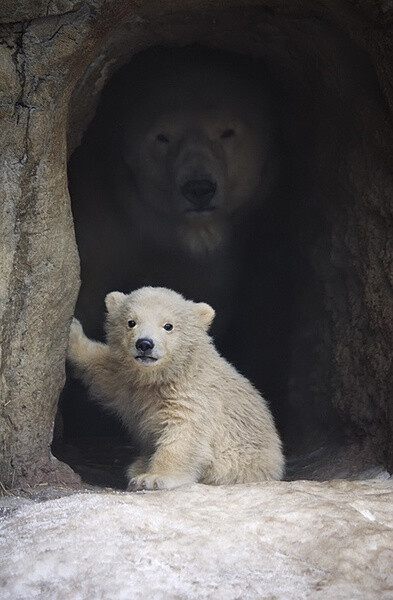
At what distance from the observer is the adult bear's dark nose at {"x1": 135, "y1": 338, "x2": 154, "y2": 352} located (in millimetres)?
3316

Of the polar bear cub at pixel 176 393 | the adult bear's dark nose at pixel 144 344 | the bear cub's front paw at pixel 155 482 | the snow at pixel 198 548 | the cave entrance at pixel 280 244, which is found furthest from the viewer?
the cave entrance at pixel 280 244

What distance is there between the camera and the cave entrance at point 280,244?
4.06 metres

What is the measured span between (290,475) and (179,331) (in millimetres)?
975

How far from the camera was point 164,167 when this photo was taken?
5.13m

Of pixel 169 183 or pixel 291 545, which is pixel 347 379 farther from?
pixel 291 545

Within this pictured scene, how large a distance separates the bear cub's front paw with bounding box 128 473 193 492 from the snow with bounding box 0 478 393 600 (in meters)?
0.36

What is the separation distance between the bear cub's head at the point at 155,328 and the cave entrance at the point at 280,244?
0.71m

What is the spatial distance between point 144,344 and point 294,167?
2096mm

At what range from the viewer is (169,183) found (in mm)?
5090

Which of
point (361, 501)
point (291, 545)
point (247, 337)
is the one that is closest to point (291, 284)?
point (247, 337)

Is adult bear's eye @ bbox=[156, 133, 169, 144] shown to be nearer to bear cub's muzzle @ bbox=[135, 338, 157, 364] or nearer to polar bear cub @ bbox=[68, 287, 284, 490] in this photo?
polar bear cub @ bbox=[68, 287, 284, 490]

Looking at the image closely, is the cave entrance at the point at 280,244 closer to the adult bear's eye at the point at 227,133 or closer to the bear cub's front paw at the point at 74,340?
the adult bear's eye at the point at 227,133

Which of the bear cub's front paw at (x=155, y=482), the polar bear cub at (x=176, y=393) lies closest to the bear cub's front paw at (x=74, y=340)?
the polar bear cub at (x=176, y=393)

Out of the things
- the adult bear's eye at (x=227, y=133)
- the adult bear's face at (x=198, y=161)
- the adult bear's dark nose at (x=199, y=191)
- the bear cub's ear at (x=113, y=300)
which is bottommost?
the bear cub's ear at (x=113, y=300)
